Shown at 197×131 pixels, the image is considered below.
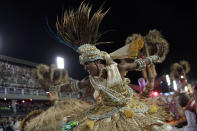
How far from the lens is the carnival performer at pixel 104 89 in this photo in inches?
88.0

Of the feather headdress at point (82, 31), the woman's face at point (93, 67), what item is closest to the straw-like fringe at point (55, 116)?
the woman's face at point (93, 67)

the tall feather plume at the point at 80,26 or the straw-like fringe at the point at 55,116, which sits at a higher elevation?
the tall feather plume at the point at 80,26

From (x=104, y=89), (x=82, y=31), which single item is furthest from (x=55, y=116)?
(x=82, y=31)

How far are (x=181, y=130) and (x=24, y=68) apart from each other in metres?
12.6

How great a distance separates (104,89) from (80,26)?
2.85 feet

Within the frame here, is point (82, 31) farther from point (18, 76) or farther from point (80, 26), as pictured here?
point (18, 76)


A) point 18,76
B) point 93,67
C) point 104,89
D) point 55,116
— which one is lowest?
point 55,116

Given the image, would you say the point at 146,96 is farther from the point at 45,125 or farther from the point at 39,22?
the point at 39,22

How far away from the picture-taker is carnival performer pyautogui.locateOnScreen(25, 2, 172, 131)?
7.33 ft

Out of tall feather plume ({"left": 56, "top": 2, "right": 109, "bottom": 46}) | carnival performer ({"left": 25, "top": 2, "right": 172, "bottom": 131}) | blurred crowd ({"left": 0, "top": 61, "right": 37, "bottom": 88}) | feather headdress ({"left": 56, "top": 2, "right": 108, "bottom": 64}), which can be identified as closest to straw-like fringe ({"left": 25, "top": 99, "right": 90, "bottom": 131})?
carnival performer ({"left": 25, "top": 2, "right": 172, "bottom": 131})

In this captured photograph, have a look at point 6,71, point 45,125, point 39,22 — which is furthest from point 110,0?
point 6,71

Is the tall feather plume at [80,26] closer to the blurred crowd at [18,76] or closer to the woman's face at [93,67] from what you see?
the woman's face at [93,67]

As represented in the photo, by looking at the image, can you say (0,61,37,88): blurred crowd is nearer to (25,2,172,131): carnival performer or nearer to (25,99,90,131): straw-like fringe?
(25,99,90,131): straw-like fringe

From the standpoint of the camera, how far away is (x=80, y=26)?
2.61m
